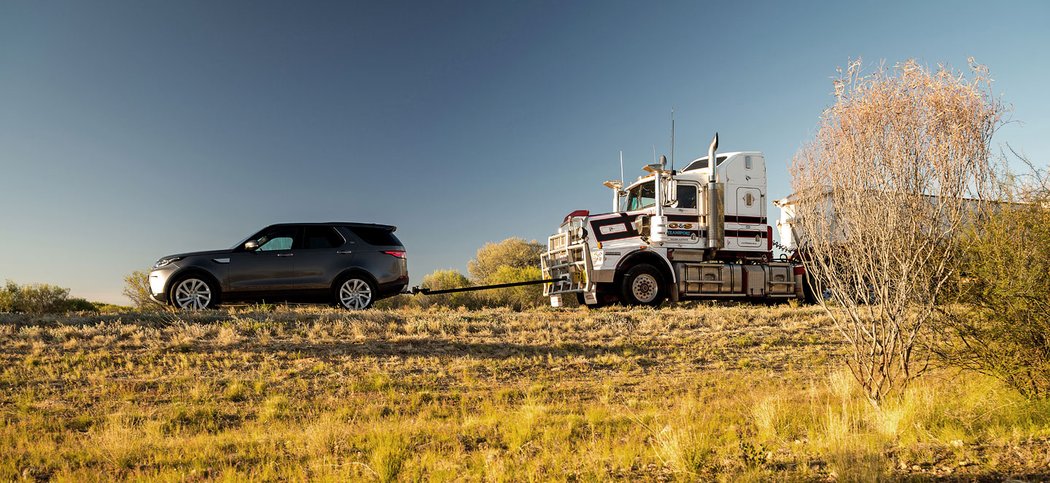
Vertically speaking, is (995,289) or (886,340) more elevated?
(995,289)

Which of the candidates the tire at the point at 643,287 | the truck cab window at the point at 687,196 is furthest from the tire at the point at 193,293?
the truck cab window at the point at 687,196

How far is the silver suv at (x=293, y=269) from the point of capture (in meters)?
13.8

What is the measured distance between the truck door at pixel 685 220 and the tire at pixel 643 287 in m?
0.96

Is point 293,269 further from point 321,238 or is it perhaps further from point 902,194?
point 902,194

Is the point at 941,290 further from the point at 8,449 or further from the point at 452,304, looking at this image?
the point at 452,304

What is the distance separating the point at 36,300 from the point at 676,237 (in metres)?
22.5

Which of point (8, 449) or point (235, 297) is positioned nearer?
point (8, 449)

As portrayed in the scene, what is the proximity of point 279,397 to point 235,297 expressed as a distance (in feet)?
21.2

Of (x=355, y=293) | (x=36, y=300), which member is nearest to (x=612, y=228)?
(x=355, y=293)

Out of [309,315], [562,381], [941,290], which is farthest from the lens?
[309,315]

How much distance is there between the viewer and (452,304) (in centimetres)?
2416

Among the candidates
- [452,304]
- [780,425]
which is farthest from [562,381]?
[452,304]

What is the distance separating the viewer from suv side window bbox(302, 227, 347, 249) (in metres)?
14.3

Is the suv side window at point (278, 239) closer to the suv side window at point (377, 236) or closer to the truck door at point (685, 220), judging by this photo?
the suv side window at point (377, 236)
